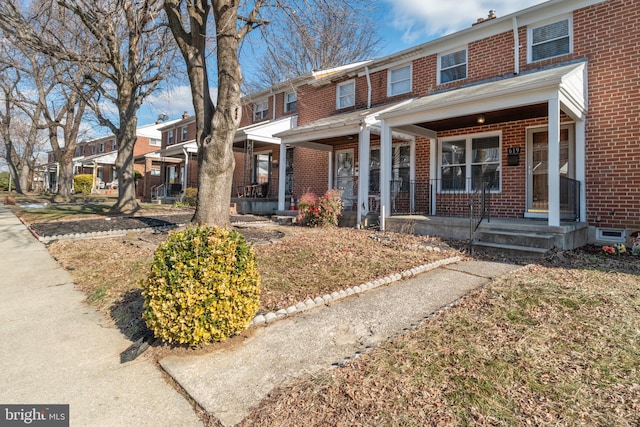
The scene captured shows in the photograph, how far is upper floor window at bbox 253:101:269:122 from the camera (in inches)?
672

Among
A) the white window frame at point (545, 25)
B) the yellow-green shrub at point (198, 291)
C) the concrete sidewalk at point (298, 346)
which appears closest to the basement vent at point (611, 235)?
the white window frame at point (545, 25)

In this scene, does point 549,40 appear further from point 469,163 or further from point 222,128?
point 222,128

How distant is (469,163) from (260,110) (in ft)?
36.8

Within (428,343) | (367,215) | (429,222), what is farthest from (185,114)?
(428,343)

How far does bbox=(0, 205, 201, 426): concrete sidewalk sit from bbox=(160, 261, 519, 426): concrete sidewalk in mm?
206

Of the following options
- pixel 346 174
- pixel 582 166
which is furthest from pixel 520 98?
pixel 346 174

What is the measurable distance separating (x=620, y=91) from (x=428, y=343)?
8.00 meters

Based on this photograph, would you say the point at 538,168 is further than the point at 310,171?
No

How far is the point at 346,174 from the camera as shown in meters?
13.0

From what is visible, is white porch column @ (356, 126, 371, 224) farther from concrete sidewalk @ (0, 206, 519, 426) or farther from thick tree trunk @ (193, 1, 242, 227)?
concrete sidewalk @ (0, 206, 519, 426)

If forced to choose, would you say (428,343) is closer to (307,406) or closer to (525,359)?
(525,359)

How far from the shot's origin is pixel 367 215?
31.3 ft

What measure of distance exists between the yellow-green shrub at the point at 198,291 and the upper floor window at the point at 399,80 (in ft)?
32.6

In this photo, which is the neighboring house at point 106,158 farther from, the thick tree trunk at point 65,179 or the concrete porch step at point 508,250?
the concrete porch step at point 508,250
